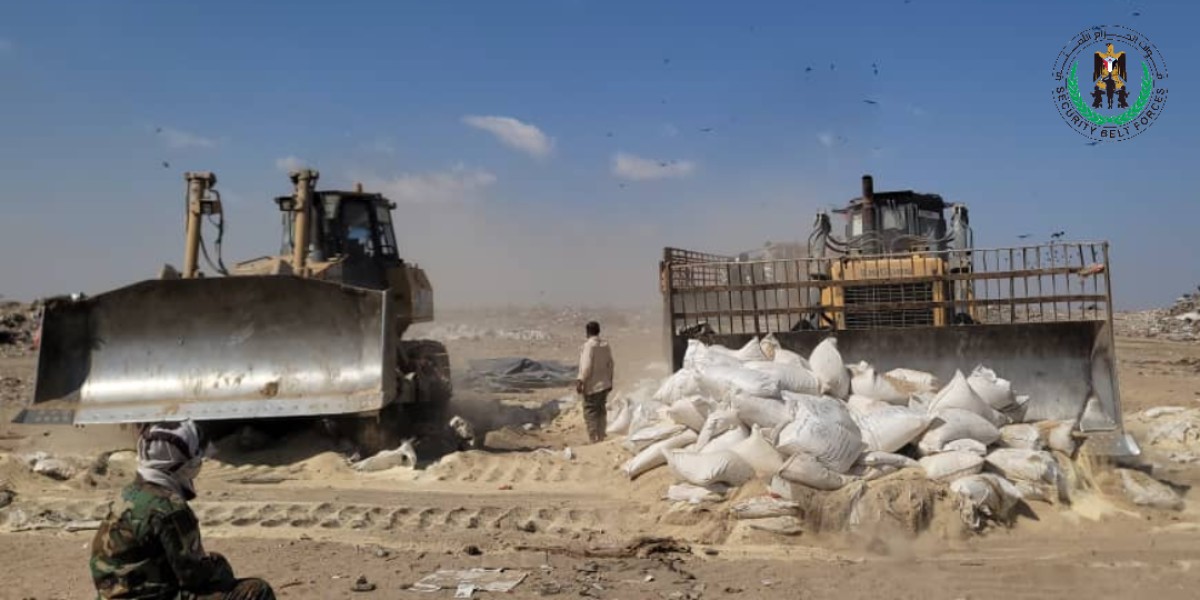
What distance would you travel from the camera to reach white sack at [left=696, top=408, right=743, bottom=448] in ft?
18.9

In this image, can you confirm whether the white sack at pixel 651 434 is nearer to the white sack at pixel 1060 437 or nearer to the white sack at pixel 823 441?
the white sack at pixel 823 441

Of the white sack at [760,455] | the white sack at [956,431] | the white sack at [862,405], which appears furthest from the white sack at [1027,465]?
the white sack at [760,455]

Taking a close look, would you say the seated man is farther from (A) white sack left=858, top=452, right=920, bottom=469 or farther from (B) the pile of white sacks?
(A) white sack left=858, top=452, right=920, bottom=469

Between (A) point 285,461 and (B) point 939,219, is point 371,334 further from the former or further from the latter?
(B) point 939,219

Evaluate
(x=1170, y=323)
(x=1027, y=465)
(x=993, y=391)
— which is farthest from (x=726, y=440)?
(x=1170, y=323)

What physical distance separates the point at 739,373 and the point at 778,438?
A: 2.34 ft

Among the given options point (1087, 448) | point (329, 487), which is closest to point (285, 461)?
point (329, 487)

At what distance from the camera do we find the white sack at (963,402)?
5621 millimetres

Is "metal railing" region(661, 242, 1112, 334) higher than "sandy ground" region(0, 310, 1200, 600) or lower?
higher

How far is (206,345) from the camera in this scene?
771 centimetres

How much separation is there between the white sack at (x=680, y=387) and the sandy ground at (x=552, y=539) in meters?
0.62

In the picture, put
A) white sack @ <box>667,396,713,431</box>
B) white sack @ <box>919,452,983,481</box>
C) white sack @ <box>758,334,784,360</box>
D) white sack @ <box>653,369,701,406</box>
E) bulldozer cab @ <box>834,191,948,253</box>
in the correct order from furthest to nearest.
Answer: bulldozer cab @ <box>834,191,948,253</box> → white sack @ <box>758,334,784,360</box> → white sack @ <box>653,369,701,406</box> → white sack @ <box>667,396,713,431</box> → white sack @ <box>919,452,983,481</box>

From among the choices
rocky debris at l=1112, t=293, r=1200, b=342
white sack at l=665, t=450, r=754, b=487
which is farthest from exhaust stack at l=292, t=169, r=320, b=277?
rocky debris at l=1112, t=293, r=1200, b=342

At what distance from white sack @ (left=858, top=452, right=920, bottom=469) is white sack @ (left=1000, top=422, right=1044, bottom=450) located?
0.79 meters
